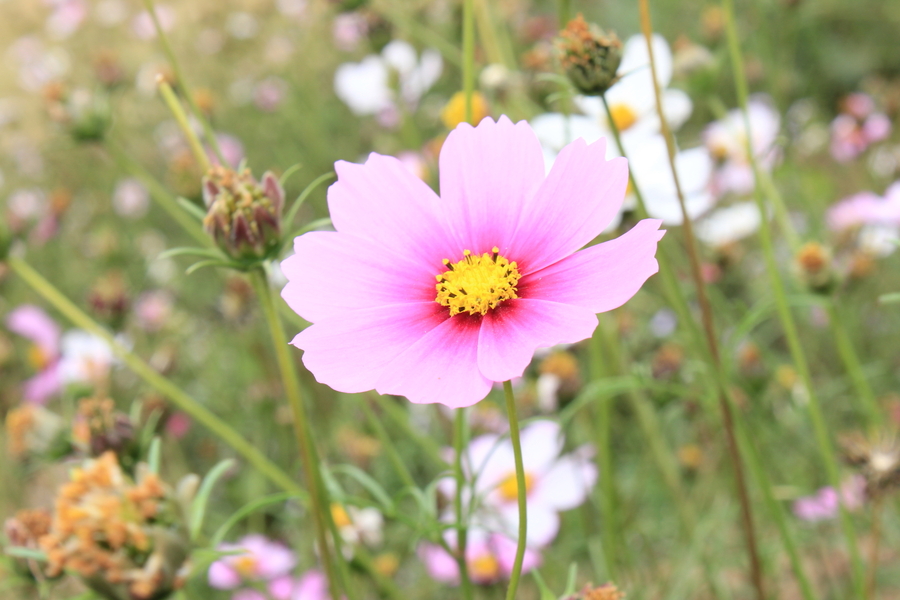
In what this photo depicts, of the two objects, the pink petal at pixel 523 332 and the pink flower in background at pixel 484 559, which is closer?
the pink petal at pixel 523 332

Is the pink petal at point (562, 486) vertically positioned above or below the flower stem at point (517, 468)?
above

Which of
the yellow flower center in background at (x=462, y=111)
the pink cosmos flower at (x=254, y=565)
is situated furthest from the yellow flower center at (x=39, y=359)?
the yellow flower center in background at (x=462, y=111)

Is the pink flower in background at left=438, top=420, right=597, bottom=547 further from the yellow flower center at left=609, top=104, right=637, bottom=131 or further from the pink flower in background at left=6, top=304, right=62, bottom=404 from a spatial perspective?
the pink flower in background at left=6, top=304, right=62, bottom=404

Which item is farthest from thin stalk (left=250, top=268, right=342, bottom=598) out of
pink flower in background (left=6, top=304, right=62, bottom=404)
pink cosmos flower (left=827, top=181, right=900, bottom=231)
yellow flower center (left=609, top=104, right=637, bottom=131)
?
pink flower in background (left=6, top=304, right=62, bottom=404)

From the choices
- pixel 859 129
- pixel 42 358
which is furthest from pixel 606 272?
pixel 42 358

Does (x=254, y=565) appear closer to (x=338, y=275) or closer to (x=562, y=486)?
(x=562, y=486)

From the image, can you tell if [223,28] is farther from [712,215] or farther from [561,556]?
[561,556]

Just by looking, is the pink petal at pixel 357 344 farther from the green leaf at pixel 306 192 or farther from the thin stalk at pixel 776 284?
the thin stalk at pixel 776 284
